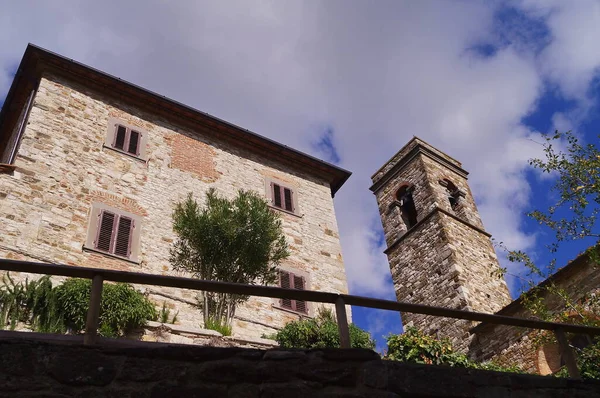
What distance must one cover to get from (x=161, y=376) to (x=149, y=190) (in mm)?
9445

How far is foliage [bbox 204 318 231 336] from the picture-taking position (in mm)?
10055

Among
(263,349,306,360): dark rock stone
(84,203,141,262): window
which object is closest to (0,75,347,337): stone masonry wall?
(84,203,141,262): window

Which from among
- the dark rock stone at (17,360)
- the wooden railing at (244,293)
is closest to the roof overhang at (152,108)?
the wooden railing at (244,293)

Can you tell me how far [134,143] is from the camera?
13.6m

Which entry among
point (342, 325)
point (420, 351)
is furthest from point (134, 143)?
point (342, 325)

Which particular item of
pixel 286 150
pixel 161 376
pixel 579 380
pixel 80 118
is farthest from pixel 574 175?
pixel 80 118

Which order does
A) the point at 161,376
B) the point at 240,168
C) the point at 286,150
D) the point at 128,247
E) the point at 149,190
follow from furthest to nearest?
the point at 286,150, the point at 240,168, the point at 149,190, the point at 128,247, the point at 161,376

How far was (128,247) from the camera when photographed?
11.7 m

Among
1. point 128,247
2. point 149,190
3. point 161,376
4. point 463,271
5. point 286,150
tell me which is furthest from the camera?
point 463,271


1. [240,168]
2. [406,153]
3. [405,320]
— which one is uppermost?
[406,153]

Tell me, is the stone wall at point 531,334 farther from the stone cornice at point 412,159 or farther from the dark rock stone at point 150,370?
the dark rock stone at point 150,370

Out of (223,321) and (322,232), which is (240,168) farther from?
(223,321)

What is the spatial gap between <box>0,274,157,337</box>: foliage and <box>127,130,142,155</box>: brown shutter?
14.3 ft

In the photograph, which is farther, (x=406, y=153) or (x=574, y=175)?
(x=406, y=153)
